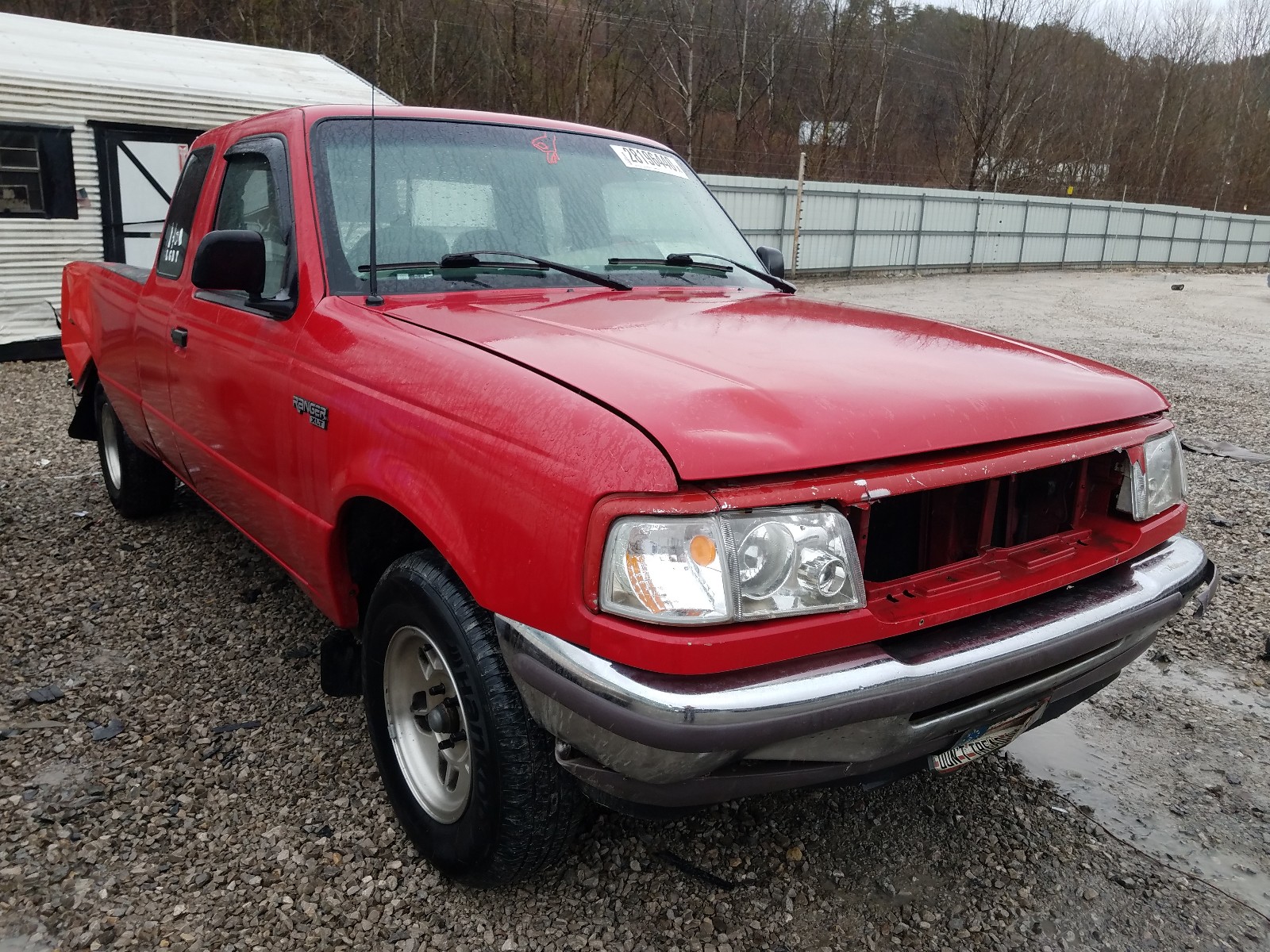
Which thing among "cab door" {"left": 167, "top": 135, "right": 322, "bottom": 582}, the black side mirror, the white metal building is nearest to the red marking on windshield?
"cab door" {"left": 167, "top": 135, "right": 322, "bottom": 582}

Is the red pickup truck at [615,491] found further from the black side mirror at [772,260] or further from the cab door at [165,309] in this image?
the black side mirror at [772,260]

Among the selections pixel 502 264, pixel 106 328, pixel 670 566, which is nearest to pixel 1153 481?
pixel 670 566

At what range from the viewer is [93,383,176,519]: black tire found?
471 cm

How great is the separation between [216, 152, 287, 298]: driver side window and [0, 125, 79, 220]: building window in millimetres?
7845

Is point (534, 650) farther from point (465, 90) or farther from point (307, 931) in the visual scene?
point (465, 90)

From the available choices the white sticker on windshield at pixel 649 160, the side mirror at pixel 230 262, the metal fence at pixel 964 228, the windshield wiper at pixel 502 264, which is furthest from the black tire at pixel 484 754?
the metal fence at pixel 964 228

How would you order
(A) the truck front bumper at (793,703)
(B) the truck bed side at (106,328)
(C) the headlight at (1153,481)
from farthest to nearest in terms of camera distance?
(B) the truck bed side at (106,328), (C) the headlight at (1153,481), (A) the truck front bumper at (793,703)

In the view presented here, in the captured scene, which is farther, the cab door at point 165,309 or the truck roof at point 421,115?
the cab door at point 165,309

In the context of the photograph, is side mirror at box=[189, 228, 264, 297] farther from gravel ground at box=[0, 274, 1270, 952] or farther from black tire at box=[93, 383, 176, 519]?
black tire at box=[93, 383, 176, 519]

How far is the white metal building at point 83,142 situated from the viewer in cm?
936

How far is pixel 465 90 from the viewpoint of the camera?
2394cm

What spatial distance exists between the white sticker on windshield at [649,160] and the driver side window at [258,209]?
48.0 inches

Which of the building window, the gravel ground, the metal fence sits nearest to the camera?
the gravel ground

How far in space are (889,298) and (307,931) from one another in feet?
63.6
